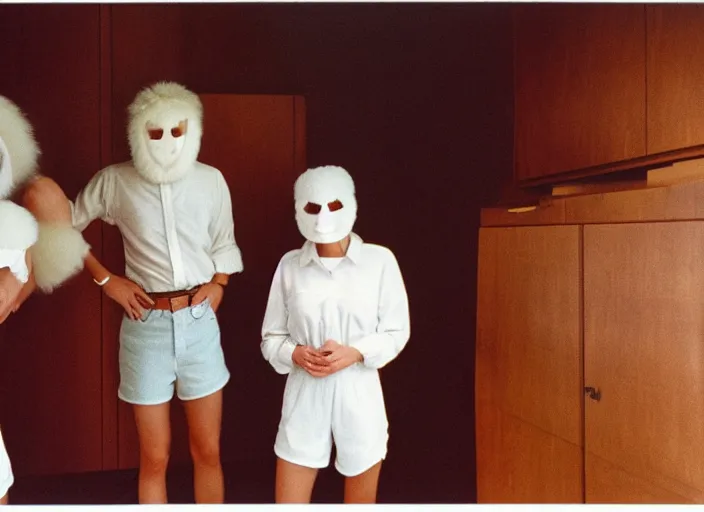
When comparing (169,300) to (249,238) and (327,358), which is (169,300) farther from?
(327,358)

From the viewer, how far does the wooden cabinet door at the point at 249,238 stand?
4.59 feet

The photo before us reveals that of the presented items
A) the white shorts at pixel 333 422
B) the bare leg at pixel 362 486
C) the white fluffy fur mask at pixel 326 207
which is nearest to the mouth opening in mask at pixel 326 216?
the white fluffy fur mask at pixel 326 207

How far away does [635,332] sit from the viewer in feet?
4.17

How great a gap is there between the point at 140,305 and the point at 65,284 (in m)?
0.18

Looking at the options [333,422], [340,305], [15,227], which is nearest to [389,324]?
[340,305]

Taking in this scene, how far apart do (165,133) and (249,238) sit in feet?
0.90

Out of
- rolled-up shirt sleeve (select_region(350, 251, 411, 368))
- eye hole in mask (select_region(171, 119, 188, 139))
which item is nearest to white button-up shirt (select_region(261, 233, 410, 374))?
rolled-up shirt sleeve (select_region(350, 251, 411, 368))

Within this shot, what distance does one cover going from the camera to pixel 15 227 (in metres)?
1.32

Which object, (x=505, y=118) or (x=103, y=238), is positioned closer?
(x=103, y=238)

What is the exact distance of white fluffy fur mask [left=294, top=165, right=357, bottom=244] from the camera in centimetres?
131

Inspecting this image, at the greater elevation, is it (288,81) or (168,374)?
(288,81)

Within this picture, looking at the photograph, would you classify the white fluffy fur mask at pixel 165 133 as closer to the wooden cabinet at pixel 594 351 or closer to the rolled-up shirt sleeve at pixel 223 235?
the rolled-up shirt sleeve at pixel 223 235

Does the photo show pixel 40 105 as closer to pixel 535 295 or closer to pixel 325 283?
pixel 325 283

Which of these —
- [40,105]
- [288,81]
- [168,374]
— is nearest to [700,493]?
[168,374]
